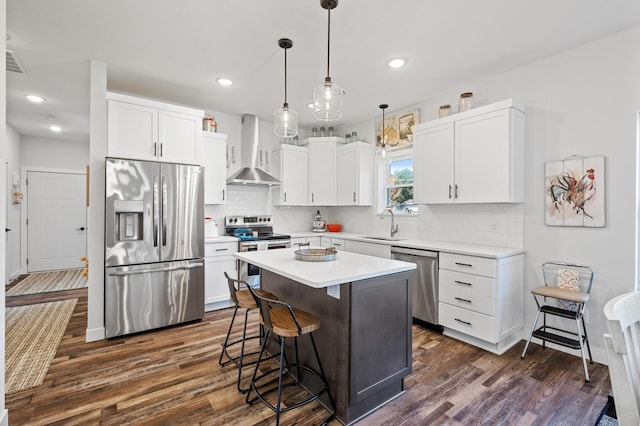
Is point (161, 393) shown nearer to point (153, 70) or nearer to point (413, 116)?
point (153, 70)

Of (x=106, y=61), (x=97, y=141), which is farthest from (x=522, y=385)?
(x=106, y=61)

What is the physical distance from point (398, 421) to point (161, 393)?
5.45 feet

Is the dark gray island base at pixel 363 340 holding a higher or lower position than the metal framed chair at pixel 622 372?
lower

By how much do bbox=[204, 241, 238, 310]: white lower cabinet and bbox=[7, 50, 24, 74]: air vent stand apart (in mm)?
2584

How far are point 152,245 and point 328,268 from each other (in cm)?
223

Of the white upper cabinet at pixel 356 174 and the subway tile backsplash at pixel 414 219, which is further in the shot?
the white upper cabinet at pixel 356 174

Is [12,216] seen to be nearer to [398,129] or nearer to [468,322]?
[398,129]

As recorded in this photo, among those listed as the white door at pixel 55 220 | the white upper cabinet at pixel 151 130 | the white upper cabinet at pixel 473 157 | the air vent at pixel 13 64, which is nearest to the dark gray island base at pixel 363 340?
the white upper cabinet at pixel 473 157

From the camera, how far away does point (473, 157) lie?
10.8ft

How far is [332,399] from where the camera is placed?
205cm

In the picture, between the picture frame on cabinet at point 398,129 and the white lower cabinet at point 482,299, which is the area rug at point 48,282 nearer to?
the picture frame on cabinet at point 398,129

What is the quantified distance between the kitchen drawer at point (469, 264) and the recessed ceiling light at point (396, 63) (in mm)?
1980

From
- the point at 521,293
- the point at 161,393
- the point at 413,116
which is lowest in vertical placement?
the point at 161,393

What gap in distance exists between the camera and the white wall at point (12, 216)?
534 cm
